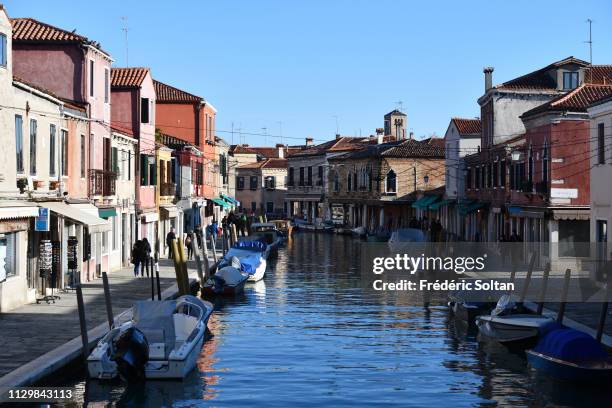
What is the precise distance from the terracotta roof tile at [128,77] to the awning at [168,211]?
780 centimetres

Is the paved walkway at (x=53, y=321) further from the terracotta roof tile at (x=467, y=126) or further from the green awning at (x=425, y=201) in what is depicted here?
the green awning at (x=425, y=201)

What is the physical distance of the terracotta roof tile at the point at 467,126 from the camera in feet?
215

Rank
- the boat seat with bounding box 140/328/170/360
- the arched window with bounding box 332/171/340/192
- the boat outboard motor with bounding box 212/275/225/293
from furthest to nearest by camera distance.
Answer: the arched window with bounding box 332/171/340/192 → the boat outboard motor with bounding box 212/275/225/293 → the boat seat with bounding box 140/328/170/360

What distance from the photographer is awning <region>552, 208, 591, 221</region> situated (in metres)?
42.5

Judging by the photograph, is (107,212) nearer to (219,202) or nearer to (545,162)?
(545,162)

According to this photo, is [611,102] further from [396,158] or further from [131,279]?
[396,158]

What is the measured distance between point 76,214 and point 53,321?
6153 millimetres

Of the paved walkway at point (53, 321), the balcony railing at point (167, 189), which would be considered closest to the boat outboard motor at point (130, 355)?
the paved walkway at point (53, 321)

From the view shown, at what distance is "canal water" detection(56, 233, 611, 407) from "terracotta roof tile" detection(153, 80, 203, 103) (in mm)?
32785

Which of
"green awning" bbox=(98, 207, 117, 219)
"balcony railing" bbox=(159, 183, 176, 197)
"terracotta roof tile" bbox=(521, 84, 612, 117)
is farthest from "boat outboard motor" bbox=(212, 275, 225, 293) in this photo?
"balcony railing" bbox=(159, 183, 176, 197)

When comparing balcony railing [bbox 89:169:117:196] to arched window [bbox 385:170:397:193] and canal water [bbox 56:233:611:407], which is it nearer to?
canal water [bbox 56:233:611:407]

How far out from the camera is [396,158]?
85.5 metres

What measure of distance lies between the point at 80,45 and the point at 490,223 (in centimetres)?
2829

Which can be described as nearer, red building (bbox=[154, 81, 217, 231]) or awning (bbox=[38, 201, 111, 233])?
awning (bbox=[38, 201, 111, 233])
